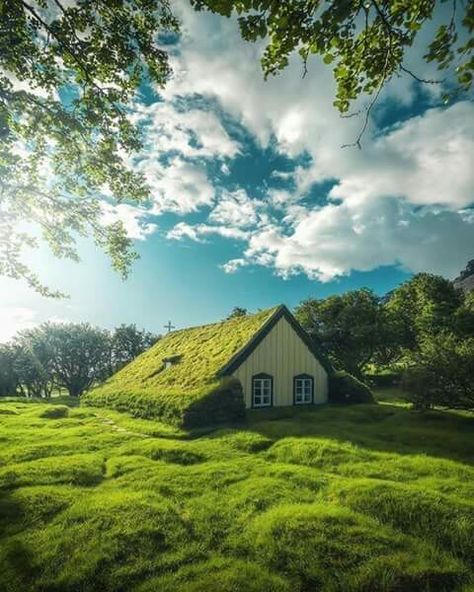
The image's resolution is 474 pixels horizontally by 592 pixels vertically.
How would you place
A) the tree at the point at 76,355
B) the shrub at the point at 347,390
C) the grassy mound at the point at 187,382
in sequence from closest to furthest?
1. the grassy mound at the point at 187,382
2. the shrub at the point at 347,390
3. the tree at the point at 76,355

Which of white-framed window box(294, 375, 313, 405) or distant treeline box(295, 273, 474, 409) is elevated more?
distant treeline box(295, 273, 474, 409)

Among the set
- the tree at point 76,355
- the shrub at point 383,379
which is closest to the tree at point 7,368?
the tree at point 76,355

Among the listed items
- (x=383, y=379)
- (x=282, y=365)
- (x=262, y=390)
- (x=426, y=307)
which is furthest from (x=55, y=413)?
(x=426, y=307)

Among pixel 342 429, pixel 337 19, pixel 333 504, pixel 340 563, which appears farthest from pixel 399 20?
pixel 342 429

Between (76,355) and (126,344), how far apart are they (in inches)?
448

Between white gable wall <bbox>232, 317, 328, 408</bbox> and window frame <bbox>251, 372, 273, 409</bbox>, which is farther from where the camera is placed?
white gable wall <bbox>232, 317, 328, 408</bbox>

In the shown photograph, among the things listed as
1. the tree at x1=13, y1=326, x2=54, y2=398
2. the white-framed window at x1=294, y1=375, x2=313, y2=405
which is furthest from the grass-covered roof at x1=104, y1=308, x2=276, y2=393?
the tree at x1=13, y1=326, x2=54, y2=398

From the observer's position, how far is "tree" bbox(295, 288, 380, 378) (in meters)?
49.4

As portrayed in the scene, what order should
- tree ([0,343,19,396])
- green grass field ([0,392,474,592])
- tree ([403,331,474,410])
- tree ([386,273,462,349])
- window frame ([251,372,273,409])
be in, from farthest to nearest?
1. tree ([0,343,19,396])
2. tree ([386,273,462,349])
3. window frame ([251,372,273,409])
4. tree ([403,331,474,410])
5. green grass field ([0,392,474,592])

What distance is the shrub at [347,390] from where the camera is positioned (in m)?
26.9

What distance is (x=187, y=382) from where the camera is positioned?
23.4 m

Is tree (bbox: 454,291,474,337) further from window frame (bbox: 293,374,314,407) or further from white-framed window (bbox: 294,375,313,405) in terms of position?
white-framed window (bbox: 294,375,313,405)

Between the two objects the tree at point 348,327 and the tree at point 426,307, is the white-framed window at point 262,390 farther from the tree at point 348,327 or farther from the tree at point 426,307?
the tree at point 426,307

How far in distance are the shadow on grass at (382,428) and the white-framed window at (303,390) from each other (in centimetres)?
205
